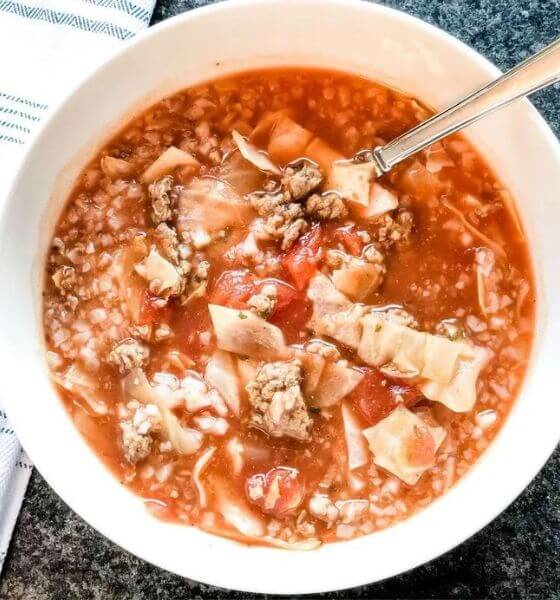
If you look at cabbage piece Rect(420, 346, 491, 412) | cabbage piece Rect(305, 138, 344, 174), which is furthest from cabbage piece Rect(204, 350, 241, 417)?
cabbage piece Rect(305, 138, 344, 174)

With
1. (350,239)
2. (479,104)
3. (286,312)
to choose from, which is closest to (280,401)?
(286,312)

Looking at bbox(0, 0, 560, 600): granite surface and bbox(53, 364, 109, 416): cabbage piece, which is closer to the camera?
bbox(53, 364, 109, 416): cabbage piece

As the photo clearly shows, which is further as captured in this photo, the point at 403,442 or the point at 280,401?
the point at 403,442

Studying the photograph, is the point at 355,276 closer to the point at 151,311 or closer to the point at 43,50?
the point at 151,311

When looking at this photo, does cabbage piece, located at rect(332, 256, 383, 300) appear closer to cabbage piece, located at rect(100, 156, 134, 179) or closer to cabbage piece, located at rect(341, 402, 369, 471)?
cabbage piece, located at rect(341, 402, 369, 471)

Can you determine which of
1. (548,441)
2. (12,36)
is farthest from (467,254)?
(12,36)

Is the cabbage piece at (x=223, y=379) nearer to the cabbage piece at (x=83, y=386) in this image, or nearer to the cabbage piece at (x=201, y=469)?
the cabbage piece at (x=201, y=469)
